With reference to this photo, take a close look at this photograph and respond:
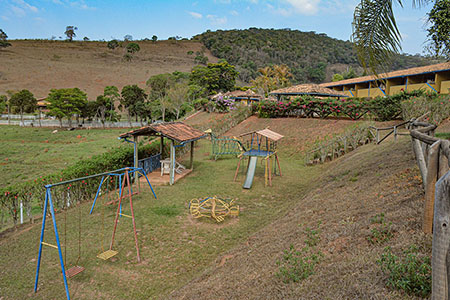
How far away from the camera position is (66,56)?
89688mm

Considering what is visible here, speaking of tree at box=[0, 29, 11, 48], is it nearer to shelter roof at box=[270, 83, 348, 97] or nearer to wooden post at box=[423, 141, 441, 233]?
shelter roof at box=[270, 83, 348, 97]

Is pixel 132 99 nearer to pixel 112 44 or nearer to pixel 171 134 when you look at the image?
pixel 171 134

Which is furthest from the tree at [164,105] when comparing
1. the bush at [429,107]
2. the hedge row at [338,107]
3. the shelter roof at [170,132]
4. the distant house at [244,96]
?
the bush at [429,107]

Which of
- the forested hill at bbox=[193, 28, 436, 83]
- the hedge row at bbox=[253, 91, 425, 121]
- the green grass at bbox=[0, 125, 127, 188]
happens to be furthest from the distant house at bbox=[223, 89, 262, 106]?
the forested hill at bbox=[193, 28, 436, 83]

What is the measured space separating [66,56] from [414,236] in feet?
347

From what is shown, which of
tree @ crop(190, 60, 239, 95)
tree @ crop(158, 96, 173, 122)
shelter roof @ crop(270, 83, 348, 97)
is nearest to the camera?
shelter roof @ crop(270, 83, 348, 97)

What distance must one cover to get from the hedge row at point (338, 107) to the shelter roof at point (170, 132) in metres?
13.2

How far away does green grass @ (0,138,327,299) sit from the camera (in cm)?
556

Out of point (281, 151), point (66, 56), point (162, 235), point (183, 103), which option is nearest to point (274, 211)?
point (162, 235)

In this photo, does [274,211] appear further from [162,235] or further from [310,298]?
[310,298]

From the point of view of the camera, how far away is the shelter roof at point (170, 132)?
1222 centimetres

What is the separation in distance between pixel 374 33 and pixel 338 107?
57.9 ft

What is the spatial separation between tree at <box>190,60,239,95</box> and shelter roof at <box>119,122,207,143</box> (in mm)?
37088

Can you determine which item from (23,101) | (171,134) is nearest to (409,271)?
(171,134)
